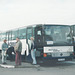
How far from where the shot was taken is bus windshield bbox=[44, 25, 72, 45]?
44.5ft

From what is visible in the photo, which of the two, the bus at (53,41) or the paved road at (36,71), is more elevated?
the bus at (53,41)

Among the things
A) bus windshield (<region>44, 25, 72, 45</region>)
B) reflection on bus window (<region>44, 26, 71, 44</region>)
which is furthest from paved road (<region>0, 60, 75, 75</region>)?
reflection on bus window (<region>44, 26, 71, 44</region>)

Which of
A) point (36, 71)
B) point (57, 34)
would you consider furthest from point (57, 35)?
point (36, 71)

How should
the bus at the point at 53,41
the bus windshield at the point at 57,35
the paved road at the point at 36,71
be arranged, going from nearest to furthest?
the paved road at the point at 36,71 < the bus at the point at 53,41 < the bus windshield at the point at 57,35

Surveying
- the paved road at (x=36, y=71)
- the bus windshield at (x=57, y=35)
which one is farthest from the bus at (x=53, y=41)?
the paved road at (x=36, y=71)

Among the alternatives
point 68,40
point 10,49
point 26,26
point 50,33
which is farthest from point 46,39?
point 10,49

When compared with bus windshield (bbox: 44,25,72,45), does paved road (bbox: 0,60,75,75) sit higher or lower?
lower

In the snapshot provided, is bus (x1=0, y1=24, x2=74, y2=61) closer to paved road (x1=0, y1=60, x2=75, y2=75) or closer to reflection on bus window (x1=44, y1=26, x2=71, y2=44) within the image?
reflection on bus window (x1=44, y1=26, x2=71, y2=44)

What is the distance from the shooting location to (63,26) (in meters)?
14.2

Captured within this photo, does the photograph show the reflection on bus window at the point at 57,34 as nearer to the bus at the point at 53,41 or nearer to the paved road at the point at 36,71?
the bus at the point at 53,41

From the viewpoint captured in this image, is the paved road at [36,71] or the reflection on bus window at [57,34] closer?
the paved road at [36,71]

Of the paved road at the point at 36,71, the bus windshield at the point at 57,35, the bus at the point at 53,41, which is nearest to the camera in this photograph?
the paved road at the point at 36,71

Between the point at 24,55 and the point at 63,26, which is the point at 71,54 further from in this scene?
the point at 24,55

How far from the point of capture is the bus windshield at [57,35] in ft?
44.5
